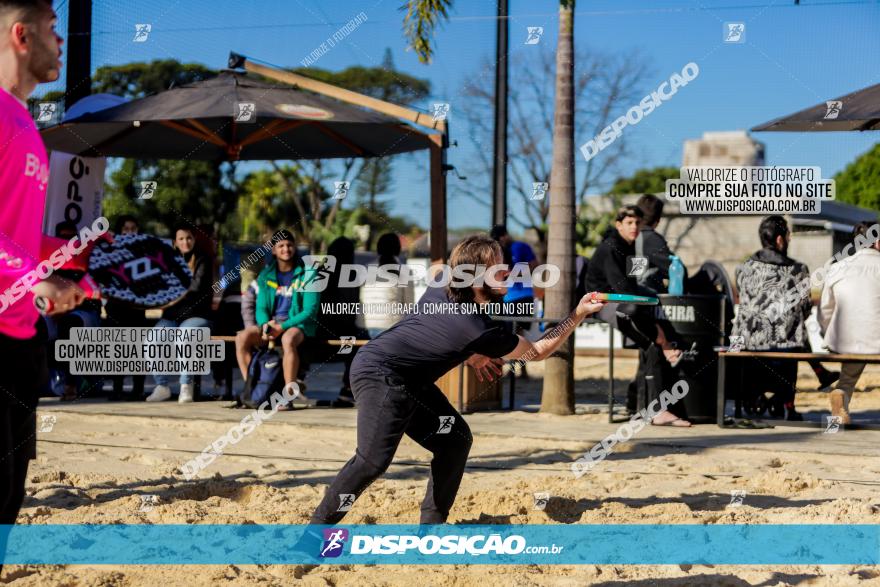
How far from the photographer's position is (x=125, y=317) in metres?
10.9

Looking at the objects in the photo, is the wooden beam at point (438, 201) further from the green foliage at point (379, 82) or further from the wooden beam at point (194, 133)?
the green foliage at point (379, 82)

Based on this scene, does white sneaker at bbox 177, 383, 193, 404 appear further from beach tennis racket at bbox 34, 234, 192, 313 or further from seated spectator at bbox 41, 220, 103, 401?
seated spectator at bbox 41, 220, 103, 401

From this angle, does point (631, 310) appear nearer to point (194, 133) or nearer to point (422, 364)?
point (422, 364)

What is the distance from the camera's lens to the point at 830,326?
9.23 metres

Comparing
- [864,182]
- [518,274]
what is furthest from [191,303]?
[864,182]

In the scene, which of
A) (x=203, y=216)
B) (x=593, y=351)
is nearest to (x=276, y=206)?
(x=203, y=216)

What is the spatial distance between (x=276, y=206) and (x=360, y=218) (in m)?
10.9

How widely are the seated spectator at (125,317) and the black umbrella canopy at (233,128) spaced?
3.53 feet

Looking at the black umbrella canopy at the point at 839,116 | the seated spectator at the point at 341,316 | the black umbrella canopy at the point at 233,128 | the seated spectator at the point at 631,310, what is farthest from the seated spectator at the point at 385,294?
the black umbrella canopy at the point at 839,116

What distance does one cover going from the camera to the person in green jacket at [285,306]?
1018 cm

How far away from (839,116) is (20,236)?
8333 mm

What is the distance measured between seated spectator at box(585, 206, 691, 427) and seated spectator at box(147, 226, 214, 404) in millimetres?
4093

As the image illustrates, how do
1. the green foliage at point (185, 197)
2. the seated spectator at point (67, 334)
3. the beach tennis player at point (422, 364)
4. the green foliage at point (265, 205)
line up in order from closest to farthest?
the beach tennis player at point (422, 364)
the seated spectator at point (67, 334)
the green foliage at point (185, 197)
the green foliage at point (265, 205)

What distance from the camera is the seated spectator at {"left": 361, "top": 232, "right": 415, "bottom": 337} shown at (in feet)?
34.6
